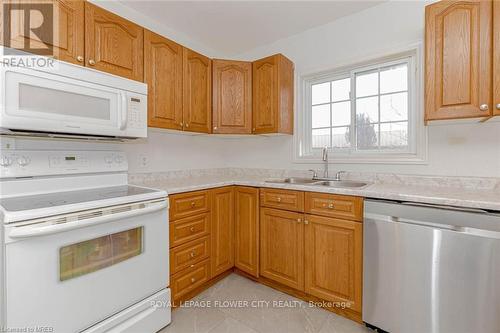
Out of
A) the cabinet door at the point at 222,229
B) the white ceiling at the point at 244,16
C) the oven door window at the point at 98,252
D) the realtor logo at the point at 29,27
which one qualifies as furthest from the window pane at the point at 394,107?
the realtor logo at the point at 29,27

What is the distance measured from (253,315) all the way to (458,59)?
2.23 m

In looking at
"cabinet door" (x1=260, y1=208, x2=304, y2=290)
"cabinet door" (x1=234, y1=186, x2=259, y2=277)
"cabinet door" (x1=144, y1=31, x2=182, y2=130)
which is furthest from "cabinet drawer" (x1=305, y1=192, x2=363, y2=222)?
"cabinet door" (x1=144, y1=31, x2=182, y2=130)

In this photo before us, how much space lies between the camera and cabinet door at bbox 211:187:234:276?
2146 mm

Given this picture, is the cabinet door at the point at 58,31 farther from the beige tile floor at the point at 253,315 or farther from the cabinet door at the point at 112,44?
the beige tile floor at the point at 253,315

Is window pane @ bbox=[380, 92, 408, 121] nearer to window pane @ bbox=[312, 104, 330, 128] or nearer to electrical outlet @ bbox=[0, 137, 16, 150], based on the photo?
window pane @ bbox=[312, 104, 330, 128]

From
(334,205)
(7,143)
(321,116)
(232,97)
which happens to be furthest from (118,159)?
(321,116)

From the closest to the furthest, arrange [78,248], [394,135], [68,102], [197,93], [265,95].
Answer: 1. [78,248]
2. [68,102]
3. [394,135]
4. [197,93]
5. [265,95]

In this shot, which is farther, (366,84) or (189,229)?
(366,84)

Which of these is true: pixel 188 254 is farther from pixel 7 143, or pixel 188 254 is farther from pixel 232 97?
pixel 232 97

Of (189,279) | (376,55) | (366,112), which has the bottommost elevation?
(189,279)

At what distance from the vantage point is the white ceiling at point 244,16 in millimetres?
2080

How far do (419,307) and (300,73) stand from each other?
7.29 feet

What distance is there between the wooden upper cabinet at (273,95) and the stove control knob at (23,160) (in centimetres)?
183

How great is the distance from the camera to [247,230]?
2.25 m
